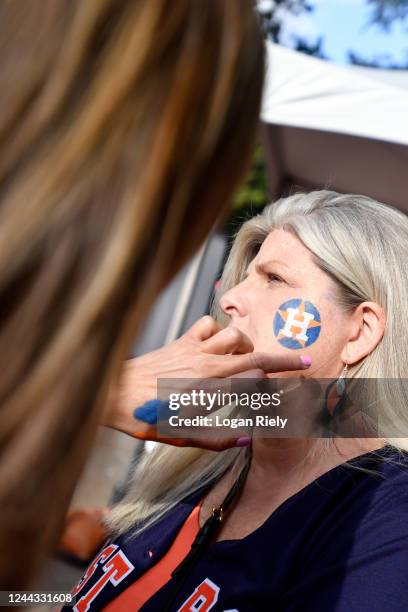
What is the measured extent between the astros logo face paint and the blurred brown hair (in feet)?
4.08

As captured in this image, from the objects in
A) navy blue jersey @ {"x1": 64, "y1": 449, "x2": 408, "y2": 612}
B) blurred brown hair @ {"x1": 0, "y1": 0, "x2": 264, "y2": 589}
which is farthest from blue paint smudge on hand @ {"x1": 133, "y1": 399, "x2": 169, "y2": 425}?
blurred brown hair @ {"x1": 0, "y1": 0, "x2": 264, "y2": 589}

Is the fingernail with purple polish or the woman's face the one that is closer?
the fingernail with purple polish

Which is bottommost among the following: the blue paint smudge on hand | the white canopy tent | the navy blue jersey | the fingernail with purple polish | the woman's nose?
the navy blue jersey

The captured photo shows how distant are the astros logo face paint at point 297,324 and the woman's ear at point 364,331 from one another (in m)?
0.09

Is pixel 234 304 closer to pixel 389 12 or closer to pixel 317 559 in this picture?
pixel 317 559

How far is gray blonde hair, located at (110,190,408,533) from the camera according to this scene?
178 centimetres

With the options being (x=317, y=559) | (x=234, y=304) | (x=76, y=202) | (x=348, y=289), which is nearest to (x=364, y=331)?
(x=348, y=289)

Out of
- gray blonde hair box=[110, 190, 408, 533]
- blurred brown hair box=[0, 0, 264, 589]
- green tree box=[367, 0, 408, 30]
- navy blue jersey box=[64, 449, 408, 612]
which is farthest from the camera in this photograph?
green tree box=[367, 0, 408, 30]

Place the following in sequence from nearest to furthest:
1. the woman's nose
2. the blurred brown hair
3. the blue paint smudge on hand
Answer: the blurred brown hair, the blue paint smudge on hand, the woman's nose

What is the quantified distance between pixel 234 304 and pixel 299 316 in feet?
0.68

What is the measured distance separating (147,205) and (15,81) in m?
0.13

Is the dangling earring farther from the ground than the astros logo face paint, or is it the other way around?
the astros logo face paint

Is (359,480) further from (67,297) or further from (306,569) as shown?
(67,297)

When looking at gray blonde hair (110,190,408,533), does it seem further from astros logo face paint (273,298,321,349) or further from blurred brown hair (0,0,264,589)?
blurred brown hair (0,0,264,589)
